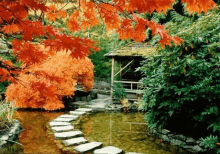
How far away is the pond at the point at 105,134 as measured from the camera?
5.23 meters

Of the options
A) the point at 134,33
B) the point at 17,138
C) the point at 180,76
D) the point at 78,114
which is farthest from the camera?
the point at 78,114

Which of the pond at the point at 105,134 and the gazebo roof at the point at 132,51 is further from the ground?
the gazebo roof at the point at 132,51

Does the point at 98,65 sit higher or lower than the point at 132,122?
higher

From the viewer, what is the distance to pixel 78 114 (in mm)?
8984

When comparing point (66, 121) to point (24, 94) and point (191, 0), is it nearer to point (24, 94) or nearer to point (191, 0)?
point (24, 94)

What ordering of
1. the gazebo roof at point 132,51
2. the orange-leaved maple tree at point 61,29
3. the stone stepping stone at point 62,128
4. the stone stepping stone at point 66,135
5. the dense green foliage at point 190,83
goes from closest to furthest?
1. the orange-leaved maple tree at point 61,29
2. the dense green foliage at point 190,83
3. the stone stepping stone at point 66,135
4. the stone stepping stone at point 62,128
5. the gazebo roof at point 132,51

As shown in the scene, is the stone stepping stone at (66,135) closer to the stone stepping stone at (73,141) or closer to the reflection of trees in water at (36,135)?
the reflection of trees in water at (36,135)

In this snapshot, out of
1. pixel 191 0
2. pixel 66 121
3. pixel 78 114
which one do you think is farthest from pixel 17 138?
pixel 191 0

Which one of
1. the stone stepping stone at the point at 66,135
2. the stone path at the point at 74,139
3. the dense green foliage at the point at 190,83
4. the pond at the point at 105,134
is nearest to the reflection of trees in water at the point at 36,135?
the pond at the point at 105,134

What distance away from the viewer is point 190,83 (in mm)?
5176

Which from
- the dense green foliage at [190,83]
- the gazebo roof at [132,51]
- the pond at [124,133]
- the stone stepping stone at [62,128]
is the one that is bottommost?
the pond at [124,133]

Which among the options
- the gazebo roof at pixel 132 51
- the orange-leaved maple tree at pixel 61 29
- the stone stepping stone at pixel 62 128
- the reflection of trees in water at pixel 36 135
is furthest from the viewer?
the gazebo roof at pixel 132 51

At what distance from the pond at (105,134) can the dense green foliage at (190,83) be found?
0.69 meters

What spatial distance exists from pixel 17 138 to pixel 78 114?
3.38 meters
